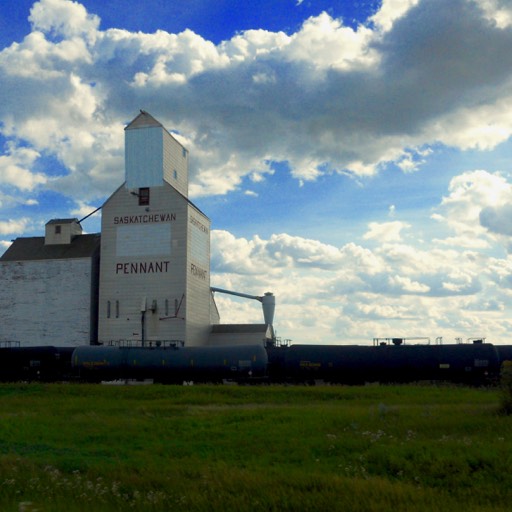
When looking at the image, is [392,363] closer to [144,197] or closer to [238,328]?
[238,328]

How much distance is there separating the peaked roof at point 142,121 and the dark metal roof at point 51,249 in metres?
11.6

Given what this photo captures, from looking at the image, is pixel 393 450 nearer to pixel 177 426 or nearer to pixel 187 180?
pixel 177 426

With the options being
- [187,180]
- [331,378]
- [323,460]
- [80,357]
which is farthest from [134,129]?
[323,460]

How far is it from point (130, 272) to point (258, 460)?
47.0m

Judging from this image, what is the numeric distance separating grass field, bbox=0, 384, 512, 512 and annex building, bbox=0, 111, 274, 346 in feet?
103

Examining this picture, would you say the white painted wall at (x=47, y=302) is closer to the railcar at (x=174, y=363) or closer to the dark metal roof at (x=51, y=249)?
the dark metal roof at (x=51, y=249)

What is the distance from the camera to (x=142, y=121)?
64625mm

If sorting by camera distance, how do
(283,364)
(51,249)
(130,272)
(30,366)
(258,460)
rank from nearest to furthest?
(258,460), (283,364), (30,366), (130,272), (51,249)

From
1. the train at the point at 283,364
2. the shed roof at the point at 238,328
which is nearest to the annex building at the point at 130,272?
the shed roof at the point at 238,328

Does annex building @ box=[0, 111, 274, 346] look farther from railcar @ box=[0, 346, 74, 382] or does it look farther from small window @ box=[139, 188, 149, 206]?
railcar @ box=[0, 346, 74, 382]

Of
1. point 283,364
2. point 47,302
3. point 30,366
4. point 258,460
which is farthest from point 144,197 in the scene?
point 258,460

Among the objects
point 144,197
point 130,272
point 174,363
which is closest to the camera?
point 174,363

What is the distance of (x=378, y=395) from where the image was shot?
3662cm

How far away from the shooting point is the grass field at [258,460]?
13125 millimetres
